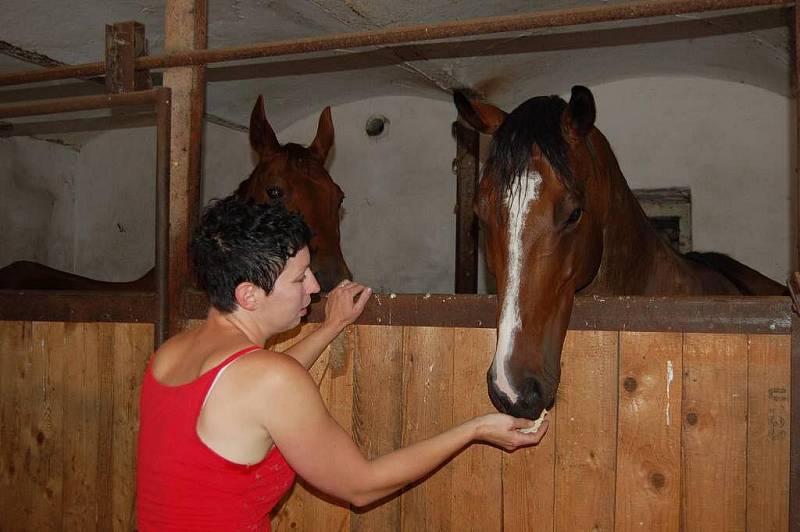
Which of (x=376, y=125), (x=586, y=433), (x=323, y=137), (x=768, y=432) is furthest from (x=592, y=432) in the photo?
(x=376, y=125)

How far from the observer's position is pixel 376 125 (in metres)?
6.13

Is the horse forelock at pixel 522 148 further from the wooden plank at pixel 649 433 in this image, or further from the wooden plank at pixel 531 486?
the wooden plank at pixel 531 486

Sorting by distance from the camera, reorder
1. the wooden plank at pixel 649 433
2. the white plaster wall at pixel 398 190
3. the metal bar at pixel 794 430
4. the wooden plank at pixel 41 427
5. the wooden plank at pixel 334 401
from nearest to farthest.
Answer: the metal bar at pixel 794 430
the wooden plank at pixel 649 433
the wooden plank at pixel 334 401
the wooden plank at pixel 41 427
the white plaster wall at pixel 398 190

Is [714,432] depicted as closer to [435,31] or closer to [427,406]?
[427,406]

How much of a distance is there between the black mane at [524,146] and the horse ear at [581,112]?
0.05 meters

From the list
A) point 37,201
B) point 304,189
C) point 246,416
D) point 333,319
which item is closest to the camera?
point 246,416

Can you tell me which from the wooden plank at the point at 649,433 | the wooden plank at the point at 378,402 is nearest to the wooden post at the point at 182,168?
the wooden plank at the point at 378,402

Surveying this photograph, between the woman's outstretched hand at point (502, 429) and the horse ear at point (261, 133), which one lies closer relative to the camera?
the woman's outstretched hand at point (502, 429)

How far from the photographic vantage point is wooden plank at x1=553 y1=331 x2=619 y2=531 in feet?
6.17

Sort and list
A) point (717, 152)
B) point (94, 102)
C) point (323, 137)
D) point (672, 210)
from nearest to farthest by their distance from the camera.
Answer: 1. point (94, 102)
2. point (323, 137)
3. point (717, 152)
4. point (672, 210)

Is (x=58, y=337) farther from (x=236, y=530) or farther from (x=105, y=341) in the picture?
(x=236, y=530)

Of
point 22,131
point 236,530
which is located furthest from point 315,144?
point 22,131

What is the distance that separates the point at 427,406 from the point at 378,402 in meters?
0.16

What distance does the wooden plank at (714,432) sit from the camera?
1.75 metres
